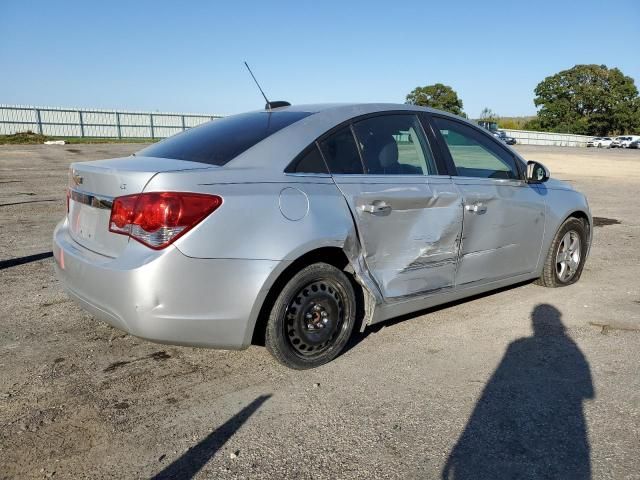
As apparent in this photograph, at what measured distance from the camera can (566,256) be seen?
5.38 m

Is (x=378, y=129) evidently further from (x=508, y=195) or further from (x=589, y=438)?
(x=589, y=438)

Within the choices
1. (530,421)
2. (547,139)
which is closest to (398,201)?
(530,421)

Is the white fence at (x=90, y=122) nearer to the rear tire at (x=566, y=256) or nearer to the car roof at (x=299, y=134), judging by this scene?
the rear tire at (x=566, y=256)

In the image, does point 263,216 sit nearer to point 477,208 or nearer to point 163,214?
point 163,214

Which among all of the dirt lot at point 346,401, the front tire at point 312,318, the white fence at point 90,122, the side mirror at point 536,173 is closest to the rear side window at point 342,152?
the front tire at point 312,318

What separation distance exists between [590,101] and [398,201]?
74.4 meters

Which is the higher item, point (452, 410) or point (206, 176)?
point (206, 176)

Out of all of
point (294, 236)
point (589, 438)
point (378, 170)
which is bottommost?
point (589, 438)

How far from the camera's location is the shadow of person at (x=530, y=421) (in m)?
2.50

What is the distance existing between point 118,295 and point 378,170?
1819 millimetres

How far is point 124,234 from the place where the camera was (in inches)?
117

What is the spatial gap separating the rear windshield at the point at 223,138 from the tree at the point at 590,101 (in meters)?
71.6

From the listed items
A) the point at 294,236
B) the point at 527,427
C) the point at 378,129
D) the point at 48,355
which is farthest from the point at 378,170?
the point at 48,355

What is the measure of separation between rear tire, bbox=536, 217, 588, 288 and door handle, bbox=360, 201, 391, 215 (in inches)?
87.7
